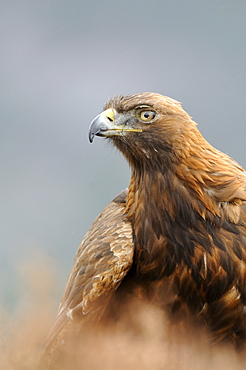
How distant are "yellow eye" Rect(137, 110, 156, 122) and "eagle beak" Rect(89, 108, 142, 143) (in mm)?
90

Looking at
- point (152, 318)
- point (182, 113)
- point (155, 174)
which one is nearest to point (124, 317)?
point (152, 318)

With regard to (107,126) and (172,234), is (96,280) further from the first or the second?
(107,126)

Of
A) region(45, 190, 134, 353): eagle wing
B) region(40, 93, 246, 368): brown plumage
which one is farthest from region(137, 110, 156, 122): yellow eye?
region(45, 190, 134, 353): eagle wing

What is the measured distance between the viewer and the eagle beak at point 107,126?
11.3ft

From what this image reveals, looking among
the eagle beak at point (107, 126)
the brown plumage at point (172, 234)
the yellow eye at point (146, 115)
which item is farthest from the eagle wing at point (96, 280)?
the yellow eye at point (146, 115)

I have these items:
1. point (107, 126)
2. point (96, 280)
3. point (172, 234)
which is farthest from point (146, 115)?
point (96, 280)

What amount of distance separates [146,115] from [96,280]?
4.01 feet

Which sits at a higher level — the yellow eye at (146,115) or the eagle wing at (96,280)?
the yellow eye at (146,115)

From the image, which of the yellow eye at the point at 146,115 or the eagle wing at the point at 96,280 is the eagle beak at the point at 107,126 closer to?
the yellow eye at the point at 146,115

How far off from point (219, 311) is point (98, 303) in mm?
856

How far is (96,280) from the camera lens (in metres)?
3.39

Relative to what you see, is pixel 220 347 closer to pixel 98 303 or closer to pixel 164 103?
pixel 98 303

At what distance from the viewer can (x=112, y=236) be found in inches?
142

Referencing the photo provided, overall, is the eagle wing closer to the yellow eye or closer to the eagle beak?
the eagle beak
